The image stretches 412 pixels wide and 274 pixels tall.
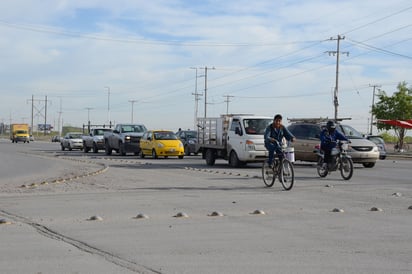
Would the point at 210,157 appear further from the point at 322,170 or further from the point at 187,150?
the point at 187,150

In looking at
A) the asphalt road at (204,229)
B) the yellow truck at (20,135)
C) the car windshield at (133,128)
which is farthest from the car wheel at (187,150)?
the yellow truck at (20,135)

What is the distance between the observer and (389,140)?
349 feet

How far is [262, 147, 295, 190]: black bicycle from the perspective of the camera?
14855 millimetres

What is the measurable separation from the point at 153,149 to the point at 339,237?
82.9ft

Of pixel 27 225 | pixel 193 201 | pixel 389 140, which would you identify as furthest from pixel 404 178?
pixel 389 140

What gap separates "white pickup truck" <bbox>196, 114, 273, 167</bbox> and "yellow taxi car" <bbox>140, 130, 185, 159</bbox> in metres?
6.62

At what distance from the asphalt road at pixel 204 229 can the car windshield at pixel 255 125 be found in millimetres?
8003

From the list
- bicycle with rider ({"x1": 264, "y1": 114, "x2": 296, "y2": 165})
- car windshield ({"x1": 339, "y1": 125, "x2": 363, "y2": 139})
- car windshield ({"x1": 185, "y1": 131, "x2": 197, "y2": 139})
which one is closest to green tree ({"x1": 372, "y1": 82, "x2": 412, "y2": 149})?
car windshield ({"x1": 185, "y1": 131, "x2": 197, "y2": 139})

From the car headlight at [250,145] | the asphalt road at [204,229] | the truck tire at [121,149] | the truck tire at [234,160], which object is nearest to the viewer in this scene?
the asphalt road at [204,229]

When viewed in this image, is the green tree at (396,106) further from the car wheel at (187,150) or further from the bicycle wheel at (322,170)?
the bicycle wheel at (322,170)

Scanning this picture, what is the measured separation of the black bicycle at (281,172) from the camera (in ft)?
48.7

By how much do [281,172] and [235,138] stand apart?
348 inches

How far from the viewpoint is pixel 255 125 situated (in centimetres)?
2411

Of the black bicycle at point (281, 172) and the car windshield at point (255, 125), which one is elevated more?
the car windshield at point (255, 125)
